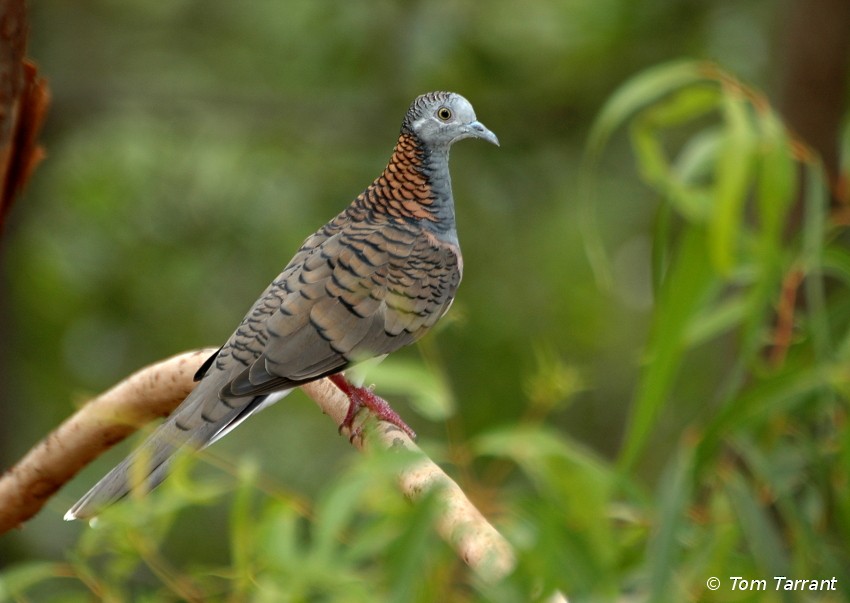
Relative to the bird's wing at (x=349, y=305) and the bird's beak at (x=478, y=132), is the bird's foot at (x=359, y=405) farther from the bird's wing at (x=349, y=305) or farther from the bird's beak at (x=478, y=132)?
the bird's beak at (x=478, y=132)

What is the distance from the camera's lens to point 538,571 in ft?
4.36

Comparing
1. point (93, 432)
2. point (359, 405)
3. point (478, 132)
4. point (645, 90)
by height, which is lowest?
point (359, 405)

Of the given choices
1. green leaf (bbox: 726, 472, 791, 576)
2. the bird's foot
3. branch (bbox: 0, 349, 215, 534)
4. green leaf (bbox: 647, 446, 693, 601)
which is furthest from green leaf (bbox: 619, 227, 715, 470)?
branch (bbox: 0, 349, 215, 534)

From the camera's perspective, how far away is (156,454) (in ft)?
6.57

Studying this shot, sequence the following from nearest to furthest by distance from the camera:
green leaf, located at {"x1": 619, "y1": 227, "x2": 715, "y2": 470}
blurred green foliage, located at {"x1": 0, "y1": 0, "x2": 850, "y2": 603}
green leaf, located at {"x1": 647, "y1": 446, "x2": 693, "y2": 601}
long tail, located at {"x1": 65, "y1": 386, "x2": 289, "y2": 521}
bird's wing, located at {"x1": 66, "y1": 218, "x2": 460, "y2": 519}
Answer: green leaf, located at {"x1": 647, "y1": 446, "x2": 693, "y2": 601} → green leaf, located at {"x1": 619, "y1": 227, "x2": 715, "y2": 470} → long tail, located at {"x1": 65, "y1": 386, "x2": 289, "y2": 521} → bird's wing, located at {"x1": 66, "y1": 218, "x2": 460, "y2": 519} → blurred green foliage, located at {"x1": 0, "y1": 0, "x2": 850, "y2": 603}

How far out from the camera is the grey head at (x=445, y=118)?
2.29 m

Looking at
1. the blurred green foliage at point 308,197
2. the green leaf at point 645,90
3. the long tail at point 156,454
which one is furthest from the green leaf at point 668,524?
the blurred green foliage at point 308,197

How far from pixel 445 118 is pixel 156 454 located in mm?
879

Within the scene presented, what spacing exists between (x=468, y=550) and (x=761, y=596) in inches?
15.6

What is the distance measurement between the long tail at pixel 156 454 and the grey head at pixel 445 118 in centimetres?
66

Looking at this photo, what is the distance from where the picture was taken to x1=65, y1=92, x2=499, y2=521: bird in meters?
2.20

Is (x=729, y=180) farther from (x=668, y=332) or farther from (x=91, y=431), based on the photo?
(x=91, y=431)

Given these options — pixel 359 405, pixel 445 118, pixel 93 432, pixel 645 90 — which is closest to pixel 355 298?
pixel 359 405
